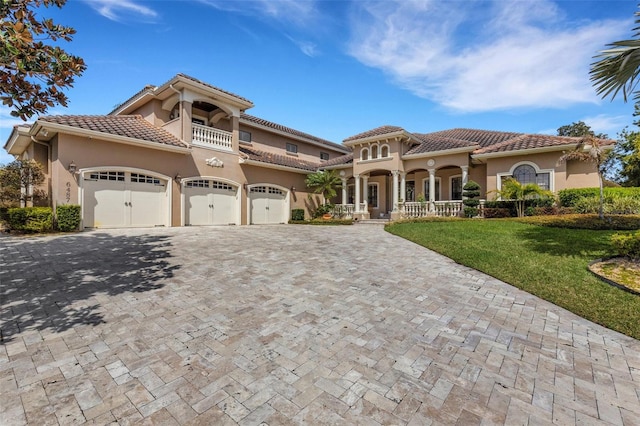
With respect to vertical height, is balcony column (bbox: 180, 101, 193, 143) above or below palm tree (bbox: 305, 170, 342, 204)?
above

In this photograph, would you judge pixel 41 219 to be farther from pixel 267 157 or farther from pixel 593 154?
pixel 593 154

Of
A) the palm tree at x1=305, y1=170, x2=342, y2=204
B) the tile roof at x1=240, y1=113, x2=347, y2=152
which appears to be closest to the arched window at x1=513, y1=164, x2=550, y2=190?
the palm tree at x1=305, y1=170, x2=342, y2=204

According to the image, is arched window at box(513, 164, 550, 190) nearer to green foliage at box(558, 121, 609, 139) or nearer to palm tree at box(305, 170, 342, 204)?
palm tree at box(305, 170, 342, 204)

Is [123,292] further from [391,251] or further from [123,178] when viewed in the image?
[123,178]

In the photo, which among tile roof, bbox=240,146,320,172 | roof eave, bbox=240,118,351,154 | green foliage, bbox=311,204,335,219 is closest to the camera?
tile roof, bbox=240,146,320,172

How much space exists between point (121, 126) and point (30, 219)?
5.64m

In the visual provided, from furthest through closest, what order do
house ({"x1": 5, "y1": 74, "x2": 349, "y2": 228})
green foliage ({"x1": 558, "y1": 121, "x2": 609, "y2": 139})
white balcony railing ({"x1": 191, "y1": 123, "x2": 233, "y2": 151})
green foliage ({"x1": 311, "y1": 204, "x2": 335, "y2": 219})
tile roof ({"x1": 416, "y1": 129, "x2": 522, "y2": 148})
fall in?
1. green foliage ({"x1": 558, "y1": 121, "x2": 609, "y2": 139})
2. green foliage ({"x1": 311, "y1": 204, "x2": 335, "y2": 219})
3. tile roof ({"x1": 416, "y1": 129, "x2": 522, "y2": 148})
4. white balcony railing ({"x1": 191, "y1": 123, "x2": 233, "y2": 151})
5. house ({"x1": 5, "y1": 74, "x2": 349, "y2": 228})

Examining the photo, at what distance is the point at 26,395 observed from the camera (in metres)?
2.52

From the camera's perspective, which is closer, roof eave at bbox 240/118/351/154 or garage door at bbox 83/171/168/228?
garage door at bbox 83/171/168/228

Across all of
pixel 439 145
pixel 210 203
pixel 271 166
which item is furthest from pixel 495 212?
pixel 210 203

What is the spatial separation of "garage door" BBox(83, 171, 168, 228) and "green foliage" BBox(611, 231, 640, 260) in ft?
54.7

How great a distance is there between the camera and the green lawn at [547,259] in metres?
4.79

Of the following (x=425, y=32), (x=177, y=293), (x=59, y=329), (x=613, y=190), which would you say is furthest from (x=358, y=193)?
(x=59, y=329)

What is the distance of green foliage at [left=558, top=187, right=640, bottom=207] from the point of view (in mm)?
13008
